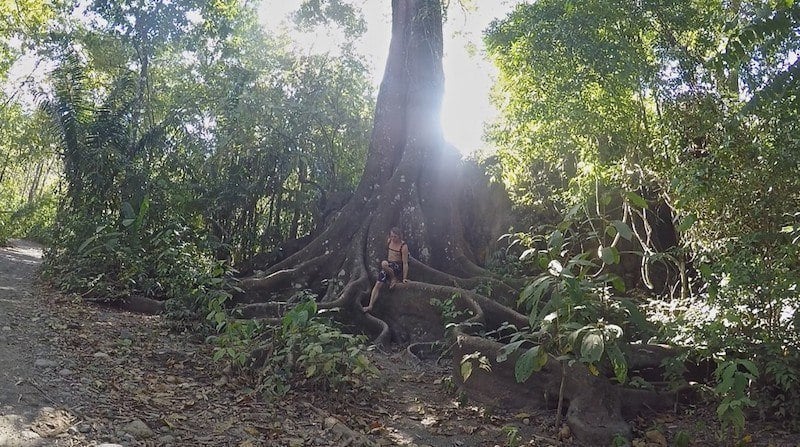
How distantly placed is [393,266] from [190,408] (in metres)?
4.51

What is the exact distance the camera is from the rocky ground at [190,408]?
153 inches

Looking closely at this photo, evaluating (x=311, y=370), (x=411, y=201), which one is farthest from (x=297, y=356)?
(x=411, y=201)

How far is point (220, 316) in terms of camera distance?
562cm

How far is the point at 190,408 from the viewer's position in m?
4.51

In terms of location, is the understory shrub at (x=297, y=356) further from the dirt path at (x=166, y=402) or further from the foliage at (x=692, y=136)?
the foliage at (x=692, y=136)

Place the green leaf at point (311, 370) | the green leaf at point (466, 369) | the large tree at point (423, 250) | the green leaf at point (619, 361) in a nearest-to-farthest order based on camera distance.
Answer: the green leaf at point (619, 361) → the green leaf at point (311, 370) → the green leaf at point (466, 369) → the large tree at point (423, 250)

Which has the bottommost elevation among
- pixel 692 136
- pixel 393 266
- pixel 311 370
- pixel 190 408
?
pixel 190 408

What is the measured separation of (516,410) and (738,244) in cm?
269

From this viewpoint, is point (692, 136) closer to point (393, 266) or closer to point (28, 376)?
point (393, 266)

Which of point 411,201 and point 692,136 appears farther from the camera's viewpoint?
point 411,201

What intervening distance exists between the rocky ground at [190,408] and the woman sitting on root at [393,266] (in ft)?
5.88

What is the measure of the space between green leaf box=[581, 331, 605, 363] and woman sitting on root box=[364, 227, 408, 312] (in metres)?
4.35

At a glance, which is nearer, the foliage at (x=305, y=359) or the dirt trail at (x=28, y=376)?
the dirt trail at (x=28, y=376)

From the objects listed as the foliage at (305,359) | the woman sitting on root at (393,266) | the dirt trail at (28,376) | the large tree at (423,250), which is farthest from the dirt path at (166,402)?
the woman sitting on root at (393,266)
